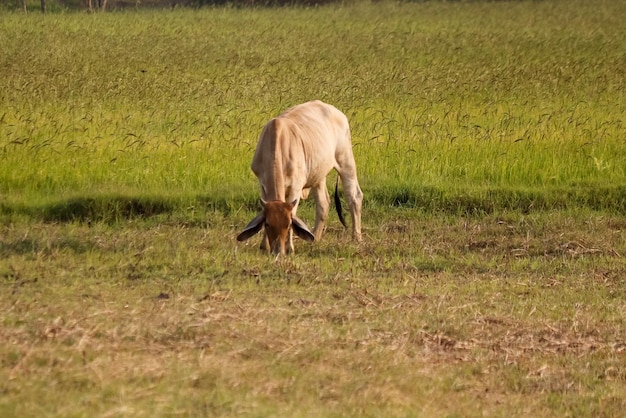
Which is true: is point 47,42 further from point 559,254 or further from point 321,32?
point 559,254

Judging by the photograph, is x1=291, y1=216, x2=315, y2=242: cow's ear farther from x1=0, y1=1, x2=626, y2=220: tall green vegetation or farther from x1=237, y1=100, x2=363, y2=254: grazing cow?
x1=0, y1=1, x2=626, y2=220: tall green vegetation

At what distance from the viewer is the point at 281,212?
8.82 meters

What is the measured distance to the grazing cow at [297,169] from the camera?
8836 mm

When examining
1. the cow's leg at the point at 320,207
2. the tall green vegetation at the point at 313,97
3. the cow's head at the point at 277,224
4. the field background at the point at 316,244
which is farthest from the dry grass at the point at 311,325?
the tall green vegetation at the point at 313,97

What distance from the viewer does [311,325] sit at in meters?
6.71

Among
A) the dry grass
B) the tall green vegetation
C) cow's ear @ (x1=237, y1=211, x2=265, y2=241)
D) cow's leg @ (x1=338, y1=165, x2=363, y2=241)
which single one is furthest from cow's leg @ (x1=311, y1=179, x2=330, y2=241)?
cow's ear @ (x1=237, y1=211, x2=265, y2=241)

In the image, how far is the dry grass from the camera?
535cm

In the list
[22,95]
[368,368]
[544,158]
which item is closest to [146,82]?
[22,95]

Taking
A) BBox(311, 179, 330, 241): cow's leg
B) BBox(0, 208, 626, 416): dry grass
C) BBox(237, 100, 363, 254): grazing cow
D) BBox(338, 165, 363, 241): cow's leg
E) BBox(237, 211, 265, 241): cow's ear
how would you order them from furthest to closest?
BBox(338, 165, 363, 241): cow's leg < BBox(311, 179, 330, 241): cow's leg < BBox(237, 100, 363, 254): grazing cow < BBox(237, 211, 265, 241): cow's ear < BBox(0, 208, 626, 416): dry grass

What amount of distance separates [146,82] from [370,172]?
6291 millimetres

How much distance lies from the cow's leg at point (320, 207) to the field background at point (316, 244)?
0.98ft

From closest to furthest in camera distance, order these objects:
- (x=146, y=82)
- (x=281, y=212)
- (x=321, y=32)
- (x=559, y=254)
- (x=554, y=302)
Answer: (x=554, y=302), (x=281, y=212), (x=559, y=254), (x=146, y=82), (x=321, y=32)

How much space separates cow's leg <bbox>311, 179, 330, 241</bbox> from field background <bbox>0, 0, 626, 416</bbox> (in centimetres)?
30

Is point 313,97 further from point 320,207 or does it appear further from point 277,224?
point 277,224
